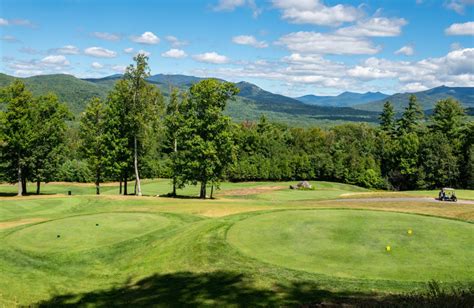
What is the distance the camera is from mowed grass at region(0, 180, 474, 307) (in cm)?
1377

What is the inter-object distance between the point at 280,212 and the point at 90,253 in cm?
1166

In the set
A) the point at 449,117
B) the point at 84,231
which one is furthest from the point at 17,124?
the point at 449,117

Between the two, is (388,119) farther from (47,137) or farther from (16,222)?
(16,222)

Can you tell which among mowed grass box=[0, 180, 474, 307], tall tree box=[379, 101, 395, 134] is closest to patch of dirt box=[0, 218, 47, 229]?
mowed grass box=[0, 180, 474, 307]

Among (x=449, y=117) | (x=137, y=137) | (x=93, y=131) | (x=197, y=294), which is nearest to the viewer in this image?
(x=197, y=294)

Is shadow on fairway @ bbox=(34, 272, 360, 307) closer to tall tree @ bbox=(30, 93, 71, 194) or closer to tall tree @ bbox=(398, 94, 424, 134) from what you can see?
tall tree @ bbox=(30, 93, 71, 194)

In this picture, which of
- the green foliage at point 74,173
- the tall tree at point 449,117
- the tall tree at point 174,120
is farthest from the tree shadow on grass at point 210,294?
the green foliage at point 74,173

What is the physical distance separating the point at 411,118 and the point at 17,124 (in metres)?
83.4

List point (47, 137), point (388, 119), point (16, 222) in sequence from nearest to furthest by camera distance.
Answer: point (16, 222) → point (47, 137) → point (388, 119)

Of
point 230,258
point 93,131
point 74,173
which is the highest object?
point 93,131

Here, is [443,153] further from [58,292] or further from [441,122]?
[58,292]

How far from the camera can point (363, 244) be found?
691 inches

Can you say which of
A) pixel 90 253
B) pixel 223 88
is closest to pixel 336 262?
pixel 90 253

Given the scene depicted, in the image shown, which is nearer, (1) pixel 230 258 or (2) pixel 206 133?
(1) pixel 230 258
